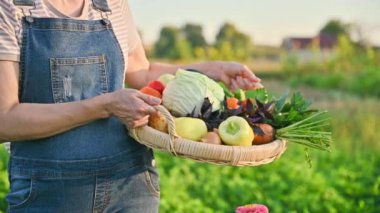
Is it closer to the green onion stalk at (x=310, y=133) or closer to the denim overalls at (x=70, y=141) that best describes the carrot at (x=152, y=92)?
the denim overalls at (x=70, y=141)

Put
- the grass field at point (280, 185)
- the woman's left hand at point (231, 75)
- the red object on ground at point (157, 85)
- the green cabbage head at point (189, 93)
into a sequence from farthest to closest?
the grass field at point (280, 185) < the woman's left hand at point (231, 75) < the red object on ground at point (157, 85) < the green cabbage head at point (189, 93)

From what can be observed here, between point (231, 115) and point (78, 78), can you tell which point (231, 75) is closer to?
point (231, 115)

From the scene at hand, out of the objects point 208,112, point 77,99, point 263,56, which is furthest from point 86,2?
point 263,56

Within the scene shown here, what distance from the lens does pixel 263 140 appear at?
2.37 m

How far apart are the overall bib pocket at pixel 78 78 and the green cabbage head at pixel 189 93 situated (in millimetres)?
204

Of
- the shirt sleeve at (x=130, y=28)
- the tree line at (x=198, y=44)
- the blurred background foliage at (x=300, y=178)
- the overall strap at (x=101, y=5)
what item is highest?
the overall strap at (x=101, y=5)

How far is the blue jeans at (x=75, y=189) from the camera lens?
7.72ft

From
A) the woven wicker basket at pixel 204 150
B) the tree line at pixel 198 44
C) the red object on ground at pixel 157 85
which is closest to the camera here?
the woven wicker basket at pixel 204 150

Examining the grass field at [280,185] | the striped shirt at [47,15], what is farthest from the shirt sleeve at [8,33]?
the grass field at [280,185]

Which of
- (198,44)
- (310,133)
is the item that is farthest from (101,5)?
(198,44)

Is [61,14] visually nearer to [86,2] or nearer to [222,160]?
[86,2]

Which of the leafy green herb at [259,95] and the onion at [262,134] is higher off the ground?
the leafy green herb at [259,95]

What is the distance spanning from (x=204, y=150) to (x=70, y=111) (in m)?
0.40

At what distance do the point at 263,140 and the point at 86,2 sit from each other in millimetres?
703
